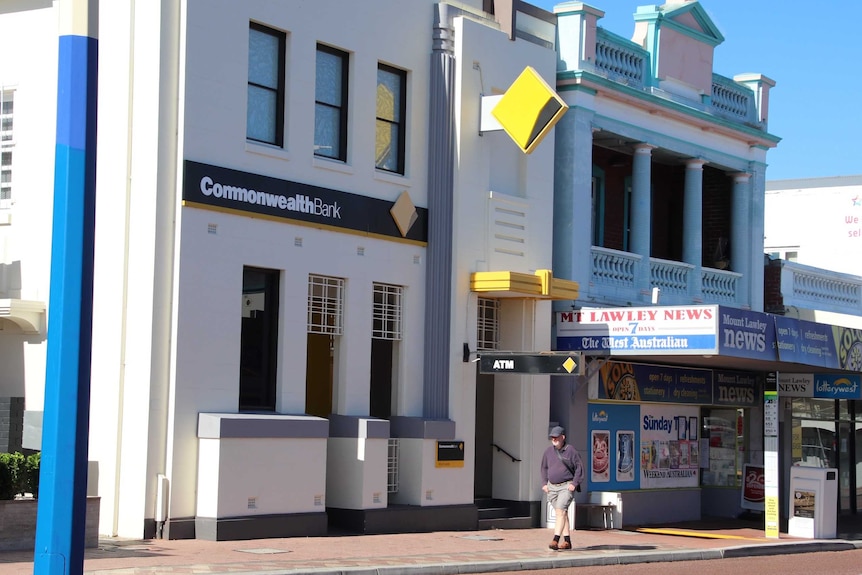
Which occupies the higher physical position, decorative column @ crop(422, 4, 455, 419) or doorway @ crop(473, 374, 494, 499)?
decorative column @ crop(422, 4, 455, 419)

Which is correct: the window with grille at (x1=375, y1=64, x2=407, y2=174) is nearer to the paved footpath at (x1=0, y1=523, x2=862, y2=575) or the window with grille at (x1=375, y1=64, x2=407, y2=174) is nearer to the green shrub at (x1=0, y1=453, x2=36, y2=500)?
the paved footpath at (x1=0, y1=523, x2=862, y2=575)

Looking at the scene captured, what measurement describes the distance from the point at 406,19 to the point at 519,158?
3.14m

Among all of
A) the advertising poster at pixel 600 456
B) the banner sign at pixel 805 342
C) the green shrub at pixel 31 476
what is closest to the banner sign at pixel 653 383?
the advertising poster at pixel 600 456

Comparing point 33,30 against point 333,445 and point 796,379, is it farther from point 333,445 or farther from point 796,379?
point 796,379

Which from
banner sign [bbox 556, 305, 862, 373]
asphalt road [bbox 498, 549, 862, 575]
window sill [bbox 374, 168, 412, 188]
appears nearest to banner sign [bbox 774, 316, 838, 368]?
banner sign [bbox 556, 305, 862, 373]

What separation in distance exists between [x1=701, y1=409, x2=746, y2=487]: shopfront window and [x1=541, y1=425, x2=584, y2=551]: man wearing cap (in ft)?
30.3

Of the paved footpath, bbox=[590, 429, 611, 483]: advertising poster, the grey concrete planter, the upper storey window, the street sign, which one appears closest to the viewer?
the paved footpath

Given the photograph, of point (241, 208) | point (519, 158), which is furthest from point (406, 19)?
point (241, 208)

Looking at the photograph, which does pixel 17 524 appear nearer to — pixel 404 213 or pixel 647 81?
pixel 404 213

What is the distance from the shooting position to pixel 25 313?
18375 mm

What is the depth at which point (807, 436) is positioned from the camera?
30672 mm

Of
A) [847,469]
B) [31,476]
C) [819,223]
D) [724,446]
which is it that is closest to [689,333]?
[724,446]

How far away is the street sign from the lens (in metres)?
20.3

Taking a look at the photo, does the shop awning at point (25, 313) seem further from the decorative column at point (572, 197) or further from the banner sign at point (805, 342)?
the banner sign at point (805, 342)
